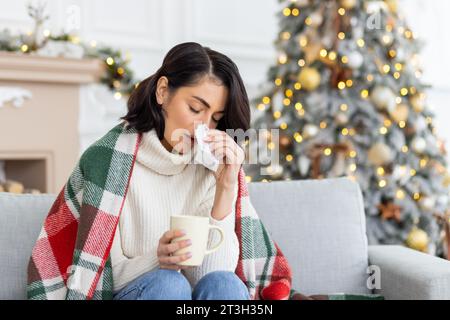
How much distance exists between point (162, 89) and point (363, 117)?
182 cm

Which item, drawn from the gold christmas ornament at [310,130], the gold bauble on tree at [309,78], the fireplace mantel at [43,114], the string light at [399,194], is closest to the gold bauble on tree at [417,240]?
the string light at [399,194]

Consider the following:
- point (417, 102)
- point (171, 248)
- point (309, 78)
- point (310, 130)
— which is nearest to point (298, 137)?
point (310, 130)

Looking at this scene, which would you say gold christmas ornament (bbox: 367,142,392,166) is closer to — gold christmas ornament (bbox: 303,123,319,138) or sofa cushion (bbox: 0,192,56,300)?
gold christmas ornament (bbox: 303,123,319,138)

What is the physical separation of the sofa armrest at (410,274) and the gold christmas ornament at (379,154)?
3.97 ft

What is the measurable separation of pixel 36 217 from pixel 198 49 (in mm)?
642

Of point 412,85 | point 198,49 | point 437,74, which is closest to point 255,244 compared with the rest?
point 198,49

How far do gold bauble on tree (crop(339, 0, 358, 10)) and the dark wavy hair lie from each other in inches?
71.5

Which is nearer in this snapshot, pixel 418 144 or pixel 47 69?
pixel 47 69

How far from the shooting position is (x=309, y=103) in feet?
10.5

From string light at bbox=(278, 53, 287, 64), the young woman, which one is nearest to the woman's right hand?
the young woman

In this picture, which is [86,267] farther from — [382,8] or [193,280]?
[382,8]

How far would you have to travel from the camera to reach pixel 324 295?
70.6 inches

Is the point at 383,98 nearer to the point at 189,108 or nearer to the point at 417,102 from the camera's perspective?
the point at 417,102

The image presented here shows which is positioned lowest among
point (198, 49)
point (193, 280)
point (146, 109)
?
point (193, 280)
